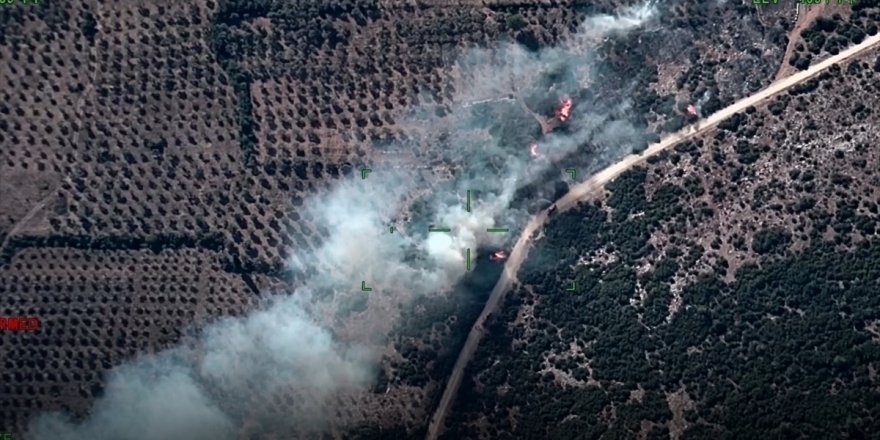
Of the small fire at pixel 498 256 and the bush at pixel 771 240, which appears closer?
the bush at pixel 771 240

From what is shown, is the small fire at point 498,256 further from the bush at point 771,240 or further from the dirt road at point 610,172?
the bush at point 771,240

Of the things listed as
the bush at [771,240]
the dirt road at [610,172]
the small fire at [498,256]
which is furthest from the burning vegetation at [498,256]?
the bush at [771,240]

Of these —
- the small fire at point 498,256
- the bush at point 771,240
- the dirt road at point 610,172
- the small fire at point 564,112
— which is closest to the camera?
the bush at point 771,240

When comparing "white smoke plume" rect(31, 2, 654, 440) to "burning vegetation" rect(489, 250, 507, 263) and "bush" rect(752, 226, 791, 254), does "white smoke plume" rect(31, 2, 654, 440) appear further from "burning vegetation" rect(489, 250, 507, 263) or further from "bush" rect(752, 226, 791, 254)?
"bush" rect(752, 226, 791, 254)

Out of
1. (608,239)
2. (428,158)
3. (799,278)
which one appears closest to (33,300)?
(428,158)

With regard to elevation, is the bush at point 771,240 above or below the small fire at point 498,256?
above

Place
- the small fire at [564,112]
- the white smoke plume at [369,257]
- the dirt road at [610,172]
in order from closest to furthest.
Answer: the white smoke plume at [369,257] < the dirt road at [610,172] < the small fire at [564,112]

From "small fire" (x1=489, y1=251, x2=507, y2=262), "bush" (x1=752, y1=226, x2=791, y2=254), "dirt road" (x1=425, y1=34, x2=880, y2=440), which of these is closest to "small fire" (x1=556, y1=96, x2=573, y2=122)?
"dirt road" (x1=425, y1=34, x2=880, y2=440)
